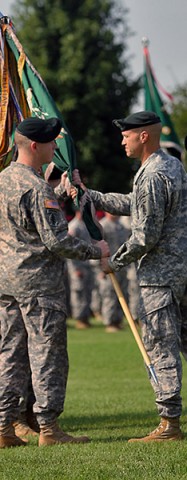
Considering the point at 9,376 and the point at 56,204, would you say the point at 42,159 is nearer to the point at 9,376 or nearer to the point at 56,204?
the point at 56,204

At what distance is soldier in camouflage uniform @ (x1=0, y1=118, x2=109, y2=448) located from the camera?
351 inches

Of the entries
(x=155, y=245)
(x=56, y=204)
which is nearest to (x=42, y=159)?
(x=56, y=204)

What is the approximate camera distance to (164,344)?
356 inches

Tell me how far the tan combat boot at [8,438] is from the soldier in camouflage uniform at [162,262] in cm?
100

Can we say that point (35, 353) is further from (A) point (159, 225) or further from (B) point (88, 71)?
(B) point (88, 71)

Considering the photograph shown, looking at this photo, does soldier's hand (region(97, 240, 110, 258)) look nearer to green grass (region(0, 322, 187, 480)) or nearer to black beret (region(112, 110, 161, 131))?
black beret (region(112, 110, 161, 131))

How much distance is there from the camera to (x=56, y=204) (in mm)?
8914

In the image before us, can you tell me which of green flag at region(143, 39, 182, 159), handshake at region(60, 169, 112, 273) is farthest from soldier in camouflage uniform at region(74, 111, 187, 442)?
green flag at region(143, 39, 182, 159)

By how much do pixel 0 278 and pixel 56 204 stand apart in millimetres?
742

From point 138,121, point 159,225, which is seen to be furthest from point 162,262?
point 138,121

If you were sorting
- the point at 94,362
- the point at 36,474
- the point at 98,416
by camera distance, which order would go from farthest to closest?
the point at 94,362
the point at 98,416
the point at 36,474

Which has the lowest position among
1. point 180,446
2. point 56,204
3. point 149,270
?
point 180,446

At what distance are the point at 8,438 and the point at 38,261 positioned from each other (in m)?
1.39

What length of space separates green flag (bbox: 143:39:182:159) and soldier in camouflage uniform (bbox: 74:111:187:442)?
28.4 ft
